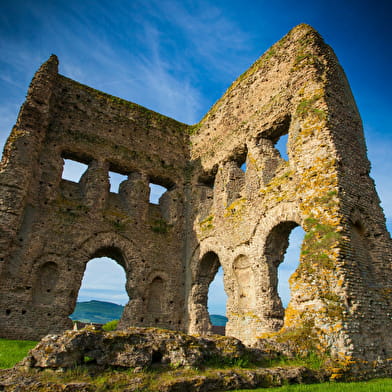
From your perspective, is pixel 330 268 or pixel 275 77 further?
pixel 275 77

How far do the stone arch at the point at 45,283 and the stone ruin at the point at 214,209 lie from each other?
4cm

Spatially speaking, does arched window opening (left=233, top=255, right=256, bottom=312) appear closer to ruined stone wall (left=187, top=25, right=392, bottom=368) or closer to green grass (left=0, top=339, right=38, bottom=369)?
ruined stone wall (left=187, top=25, right=392, bottom=368)

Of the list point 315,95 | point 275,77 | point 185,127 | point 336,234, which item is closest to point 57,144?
point 185,127

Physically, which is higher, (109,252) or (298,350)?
(109,252)

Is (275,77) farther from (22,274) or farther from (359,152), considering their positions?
(22,274)

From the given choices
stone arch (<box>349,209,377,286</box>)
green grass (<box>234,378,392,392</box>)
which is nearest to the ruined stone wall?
stone arch (<box>349,209,377,286</box>)

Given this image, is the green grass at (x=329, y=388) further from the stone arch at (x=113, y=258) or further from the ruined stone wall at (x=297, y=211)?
the stone arch at (x=113, y=258)

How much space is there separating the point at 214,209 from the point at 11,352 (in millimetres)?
7700

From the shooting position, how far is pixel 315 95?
914 cm

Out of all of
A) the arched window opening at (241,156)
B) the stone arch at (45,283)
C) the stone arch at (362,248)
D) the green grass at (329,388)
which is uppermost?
the arched window opening at (241,156)

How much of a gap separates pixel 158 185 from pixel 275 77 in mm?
6573

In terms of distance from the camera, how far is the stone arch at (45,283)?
9.99m

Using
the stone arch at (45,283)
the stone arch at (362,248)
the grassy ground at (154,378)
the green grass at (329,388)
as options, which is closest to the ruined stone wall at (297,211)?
the stone arch at (362,248)

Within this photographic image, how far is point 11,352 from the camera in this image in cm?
673
